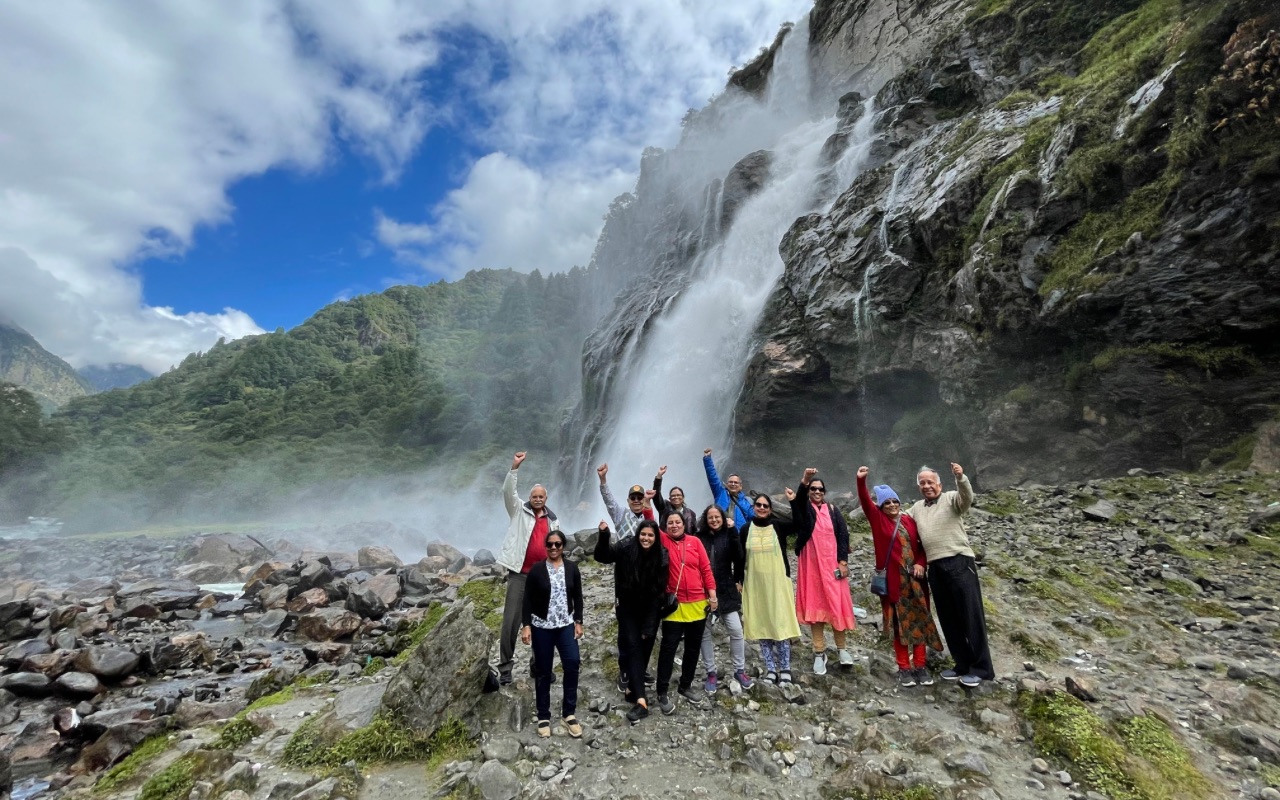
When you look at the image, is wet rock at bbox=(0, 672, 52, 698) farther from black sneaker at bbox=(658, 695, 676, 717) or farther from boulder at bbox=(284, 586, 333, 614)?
black sneaker at bbox=(658, 695, 676, 717)

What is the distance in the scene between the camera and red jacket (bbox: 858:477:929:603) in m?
5.61

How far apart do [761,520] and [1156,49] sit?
17861 mm

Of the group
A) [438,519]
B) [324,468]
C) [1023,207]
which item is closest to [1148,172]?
[1023,207]

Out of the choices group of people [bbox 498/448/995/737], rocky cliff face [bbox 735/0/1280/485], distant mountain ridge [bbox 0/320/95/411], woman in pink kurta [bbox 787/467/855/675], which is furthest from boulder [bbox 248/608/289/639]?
distant mountain ridge [bbox 0/320/95/411]

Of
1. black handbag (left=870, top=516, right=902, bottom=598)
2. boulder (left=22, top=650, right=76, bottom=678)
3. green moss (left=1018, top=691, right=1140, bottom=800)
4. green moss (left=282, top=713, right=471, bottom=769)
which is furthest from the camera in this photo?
boulder (left=22, top=650, right=76, bottom=678)

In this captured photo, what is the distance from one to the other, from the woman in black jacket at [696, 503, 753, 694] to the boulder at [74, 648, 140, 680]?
11.3m

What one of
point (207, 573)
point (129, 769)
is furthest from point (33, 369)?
point (129, 769)

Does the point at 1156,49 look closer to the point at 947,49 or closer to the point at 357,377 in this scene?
the point at 947,49

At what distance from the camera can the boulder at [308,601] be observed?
1507cm

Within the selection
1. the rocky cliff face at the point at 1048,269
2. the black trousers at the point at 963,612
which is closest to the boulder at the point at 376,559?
the rocky cliff face at the point at 1048,269

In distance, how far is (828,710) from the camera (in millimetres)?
5242

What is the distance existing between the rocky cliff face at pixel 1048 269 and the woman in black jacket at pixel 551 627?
14774 millimetres

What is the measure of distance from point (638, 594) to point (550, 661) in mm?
1067

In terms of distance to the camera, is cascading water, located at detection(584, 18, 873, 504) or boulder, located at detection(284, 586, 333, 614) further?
cascading water, located at detection(584, 18, 873, 504)
